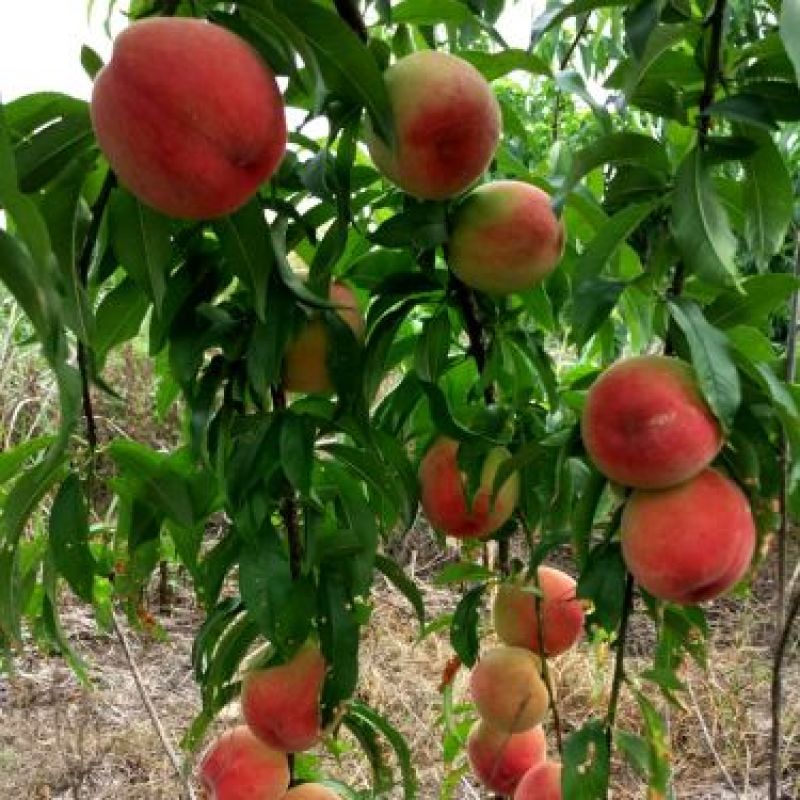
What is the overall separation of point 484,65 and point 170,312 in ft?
0.96

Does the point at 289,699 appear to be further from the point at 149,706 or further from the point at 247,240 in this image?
the point at 149,706

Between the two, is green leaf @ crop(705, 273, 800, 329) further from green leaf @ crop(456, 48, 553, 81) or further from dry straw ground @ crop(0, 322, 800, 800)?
dry straw ground @ crop(0, 322, 800, 800)

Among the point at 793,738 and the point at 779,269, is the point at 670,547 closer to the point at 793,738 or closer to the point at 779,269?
the point at 793,738

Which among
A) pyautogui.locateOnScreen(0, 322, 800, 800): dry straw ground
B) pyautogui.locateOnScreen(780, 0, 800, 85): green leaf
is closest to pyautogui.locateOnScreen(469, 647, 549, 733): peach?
pyautogui.locateOnScreen(780, 0, 800, 85): green leaf

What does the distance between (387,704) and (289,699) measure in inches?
65.4

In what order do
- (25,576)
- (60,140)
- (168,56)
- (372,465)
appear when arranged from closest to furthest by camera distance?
(168,56) < (60,140) < (372,465) < (25,576)

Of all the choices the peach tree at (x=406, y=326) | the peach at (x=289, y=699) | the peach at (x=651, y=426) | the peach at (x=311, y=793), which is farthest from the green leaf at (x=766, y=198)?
the peach at (x=311, y=793)

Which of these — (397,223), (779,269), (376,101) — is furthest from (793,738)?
(376,101)

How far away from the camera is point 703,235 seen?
26.2 inches

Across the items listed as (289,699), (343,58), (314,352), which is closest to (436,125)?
(343,58)

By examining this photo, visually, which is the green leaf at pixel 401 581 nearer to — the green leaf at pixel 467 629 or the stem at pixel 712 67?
the green leaf at pixel 467 629

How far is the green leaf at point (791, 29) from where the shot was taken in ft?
1.69

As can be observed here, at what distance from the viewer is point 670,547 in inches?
27.3

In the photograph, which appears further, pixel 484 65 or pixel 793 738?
pixel 793 738
